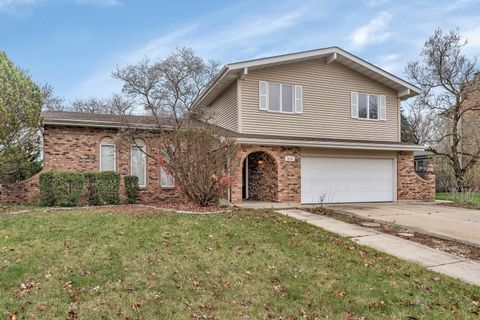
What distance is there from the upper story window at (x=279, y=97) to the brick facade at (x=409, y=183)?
5.40 meters

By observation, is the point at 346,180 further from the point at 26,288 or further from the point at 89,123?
the point at 26,288

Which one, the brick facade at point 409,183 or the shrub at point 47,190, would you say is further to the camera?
the brick facade at point 409,183

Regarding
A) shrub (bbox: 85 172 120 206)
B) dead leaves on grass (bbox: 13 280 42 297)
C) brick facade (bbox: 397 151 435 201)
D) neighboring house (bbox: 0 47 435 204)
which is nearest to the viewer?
dead leaves on grass (bbox: 13 280 42 297)

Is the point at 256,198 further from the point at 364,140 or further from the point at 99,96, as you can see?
the point at 99,96

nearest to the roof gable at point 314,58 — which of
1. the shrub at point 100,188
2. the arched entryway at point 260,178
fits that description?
the arched entryway at point 260,178

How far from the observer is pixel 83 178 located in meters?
12.0

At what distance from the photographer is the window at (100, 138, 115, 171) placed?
13.7 metres

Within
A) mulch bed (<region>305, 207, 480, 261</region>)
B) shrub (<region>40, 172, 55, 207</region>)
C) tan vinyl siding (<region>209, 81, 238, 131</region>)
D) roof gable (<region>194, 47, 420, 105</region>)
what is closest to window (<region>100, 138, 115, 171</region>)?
shrub (<region>40, 172, 55, 207</region>)

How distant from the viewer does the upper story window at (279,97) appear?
14.2 meters

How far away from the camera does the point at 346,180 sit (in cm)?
1480

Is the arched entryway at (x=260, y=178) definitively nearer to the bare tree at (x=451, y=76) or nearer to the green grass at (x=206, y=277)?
the green grass at (x=206, y=277)

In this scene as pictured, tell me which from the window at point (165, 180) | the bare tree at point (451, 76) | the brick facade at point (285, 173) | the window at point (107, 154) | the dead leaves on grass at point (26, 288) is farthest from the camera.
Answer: the bare tree at point (451, 76)

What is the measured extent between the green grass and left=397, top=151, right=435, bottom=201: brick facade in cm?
972

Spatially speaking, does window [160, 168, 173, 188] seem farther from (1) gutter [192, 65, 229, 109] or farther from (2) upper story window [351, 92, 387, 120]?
(2) upper story window [351, 92, 387, 120]
